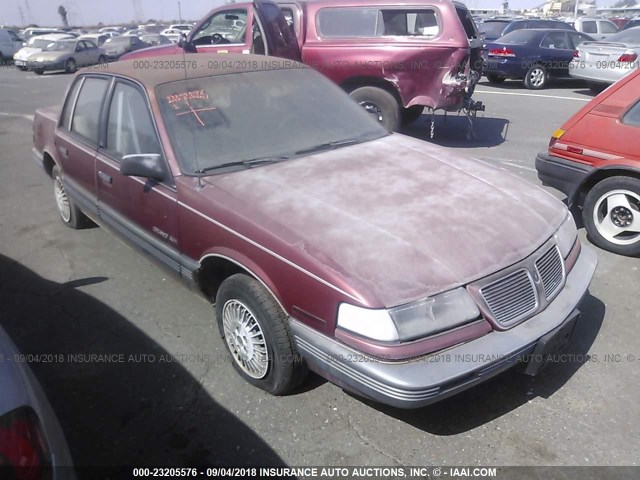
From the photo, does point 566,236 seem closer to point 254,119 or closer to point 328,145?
point 328,145

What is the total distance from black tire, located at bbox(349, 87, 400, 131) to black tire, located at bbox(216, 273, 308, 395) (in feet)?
18.1

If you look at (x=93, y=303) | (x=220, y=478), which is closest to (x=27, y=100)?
(x=93, y=303)

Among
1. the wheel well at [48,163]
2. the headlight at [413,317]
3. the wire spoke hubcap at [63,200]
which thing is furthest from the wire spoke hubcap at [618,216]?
the wheel well at [48,163]

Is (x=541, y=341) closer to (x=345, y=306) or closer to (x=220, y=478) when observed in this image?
(x=345, y=306)

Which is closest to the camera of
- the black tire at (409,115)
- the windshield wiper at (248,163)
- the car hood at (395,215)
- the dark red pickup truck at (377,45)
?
the car hood at (395,215)

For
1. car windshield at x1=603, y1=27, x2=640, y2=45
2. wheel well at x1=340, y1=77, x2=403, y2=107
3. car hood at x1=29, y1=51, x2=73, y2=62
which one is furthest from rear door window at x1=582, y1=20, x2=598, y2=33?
car hood at x1=29, y1=51, x2=73, y2=62

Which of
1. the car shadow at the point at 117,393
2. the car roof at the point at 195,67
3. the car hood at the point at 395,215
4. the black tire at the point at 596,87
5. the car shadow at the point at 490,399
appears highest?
the car roof at the point at 195,67

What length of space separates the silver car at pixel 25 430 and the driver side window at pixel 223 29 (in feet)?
24.3

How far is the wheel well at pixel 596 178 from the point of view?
4.21 meters

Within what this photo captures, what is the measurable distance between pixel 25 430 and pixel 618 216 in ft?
14.3

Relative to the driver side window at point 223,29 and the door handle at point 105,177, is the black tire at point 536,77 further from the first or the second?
the door handle at point 105,177

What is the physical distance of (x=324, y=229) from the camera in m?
2.50

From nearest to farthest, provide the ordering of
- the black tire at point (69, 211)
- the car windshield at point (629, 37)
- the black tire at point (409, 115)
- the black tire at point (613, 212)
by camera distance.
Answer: the black tire at point (613, 212)
the black tire at point (69, 211)
the black tire at point (409, 115)
the car windshield at point (629, 37)

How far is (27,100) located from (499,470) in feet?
47.6
